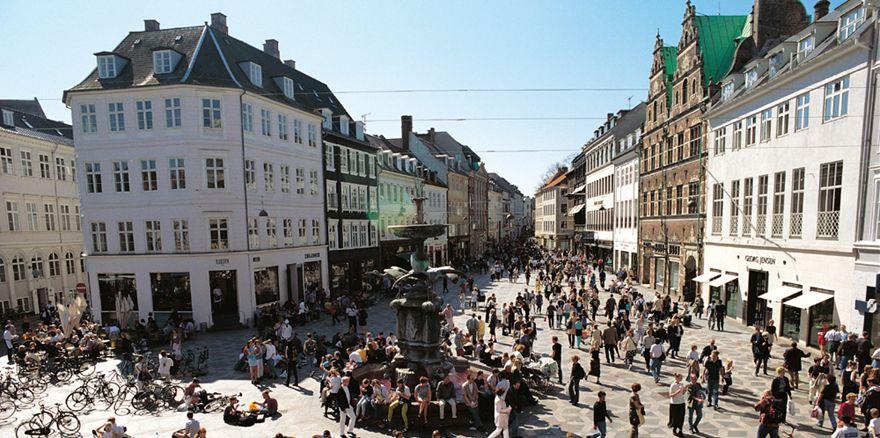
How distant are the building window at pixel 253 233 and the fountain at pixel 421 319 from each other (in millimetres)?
14439

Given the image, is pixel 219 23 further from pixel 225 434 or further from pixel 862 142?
pixel 862 142

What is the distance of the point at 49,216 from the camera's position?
109ft

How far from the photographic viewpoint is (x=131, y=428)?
486 inches

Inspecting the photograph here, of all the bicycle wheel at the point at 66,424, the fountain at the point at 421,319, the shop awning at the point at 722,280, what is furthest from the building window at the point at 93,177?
the shop awning at the point at 722,280

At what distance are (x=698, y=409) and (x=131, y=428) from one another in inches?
590

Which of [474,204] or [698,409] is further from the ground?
[474,204]

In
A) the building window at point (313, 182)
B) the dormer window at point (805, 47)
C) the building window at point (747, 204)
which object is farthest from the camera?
the building window at point (313, 182)

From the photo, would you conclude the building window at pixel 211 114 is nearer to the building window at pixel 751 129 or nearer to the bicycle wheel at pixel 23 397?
the bicycle wheel at pixel 23 397

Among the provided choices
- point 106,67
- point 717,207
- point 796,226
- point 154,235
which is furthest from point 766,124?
point 106,67

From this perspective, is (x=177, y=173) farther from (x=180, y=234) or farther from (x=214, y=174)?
(x=180, y=234)

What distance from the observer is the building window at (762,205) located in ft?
71.5

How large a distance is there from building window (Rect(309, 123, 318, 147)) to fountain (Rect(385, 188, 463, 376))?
1916 cm

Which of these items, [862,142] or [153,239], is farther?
[153,239]

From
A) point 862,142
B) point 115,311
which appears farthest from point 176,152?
point 862,142
